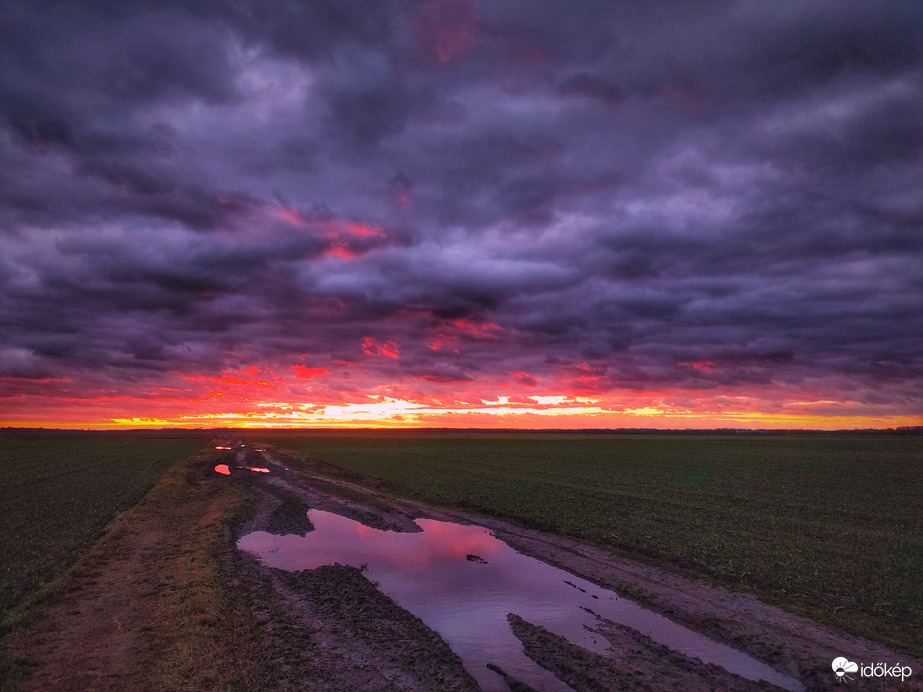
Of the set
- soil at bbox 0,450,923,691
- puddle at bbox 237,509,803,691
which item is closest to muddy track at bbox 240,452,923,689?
soil at bbox 0,450,923,691

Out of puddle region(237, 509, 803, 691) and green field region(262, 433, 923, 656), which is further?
green field region(262, 433, 923, 656)

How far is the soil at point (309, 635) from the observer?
29.6ft

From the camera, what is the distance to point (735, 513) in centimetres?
2470

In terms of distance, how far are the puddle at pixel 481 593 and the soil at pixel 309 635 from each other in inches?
14.5

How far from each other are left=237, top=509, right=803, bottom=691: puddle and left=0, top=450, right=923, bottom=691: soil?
369mm

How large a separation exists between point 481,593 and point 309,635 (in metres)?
5.10

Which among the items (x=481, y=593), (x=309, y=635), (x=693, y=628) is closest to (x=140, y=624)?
(x=309, y=635)

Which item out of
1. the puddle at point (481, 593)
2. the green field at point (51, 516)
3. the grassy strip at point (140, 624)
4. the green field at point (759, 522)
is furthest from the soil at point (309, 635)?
the green field at point (759, 522)

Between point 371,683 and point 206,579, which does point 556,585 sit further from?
point 206,579

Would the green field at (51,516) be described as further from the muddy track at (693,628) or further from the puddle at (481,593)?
the muddy track at (693,628)

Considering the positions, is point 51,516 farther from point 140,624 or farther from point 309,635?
point 309,635

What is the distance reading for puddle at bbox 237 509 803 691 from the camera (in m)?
10.1

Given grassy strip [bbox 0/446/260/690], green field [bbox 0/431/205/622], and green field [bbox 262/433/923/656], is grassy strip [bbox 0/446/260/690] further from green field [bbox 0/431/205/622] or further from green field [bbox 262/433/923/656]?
green field [bbox 262/433/923/656]

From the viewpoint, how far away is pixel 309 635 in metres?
10.8
